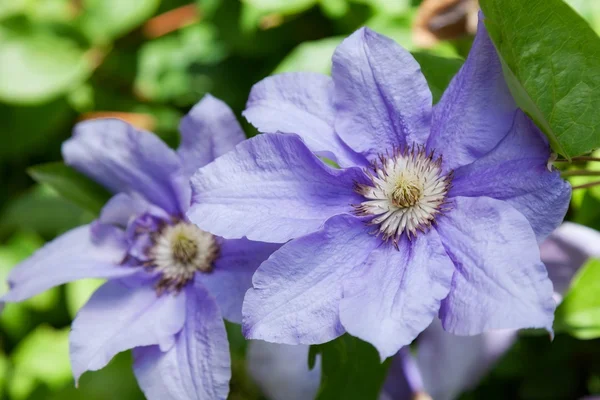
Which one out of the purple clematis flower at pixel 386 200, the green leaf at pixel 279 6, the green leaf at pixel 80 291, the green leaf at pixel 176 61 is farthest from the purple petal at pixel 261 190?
the green leaf at pixel 176 61

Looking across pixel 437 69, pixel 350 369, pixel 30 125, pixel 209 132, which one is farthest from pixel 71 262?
pixel 30 125

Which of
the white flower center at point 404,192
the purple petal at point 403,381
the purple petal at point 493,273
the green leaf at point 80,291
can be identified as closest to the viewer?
the purple petal at point 493,273

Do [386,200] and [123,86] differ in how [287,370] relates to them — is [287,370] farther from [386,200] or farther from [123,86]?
[123,86]

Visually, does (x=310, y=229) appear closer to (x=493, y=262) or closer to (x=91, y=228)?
(x=493, y=262)

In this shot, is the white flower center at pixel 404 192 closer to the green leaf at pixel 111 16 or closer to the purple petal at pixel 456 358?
the purple petal at pixel 456 358

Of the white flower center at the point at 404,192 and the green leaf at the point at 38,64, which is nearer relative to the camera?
the white flower center at the point at 404,192

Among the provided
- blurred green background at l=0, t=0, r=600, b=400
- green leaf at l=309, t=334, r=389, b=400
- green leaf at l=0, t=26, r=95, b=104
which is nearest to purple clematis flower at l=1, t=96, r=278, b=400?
green leaf at l=309, t=334, r=389, b=400

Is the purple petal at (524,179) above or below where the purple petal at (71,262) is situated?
above
